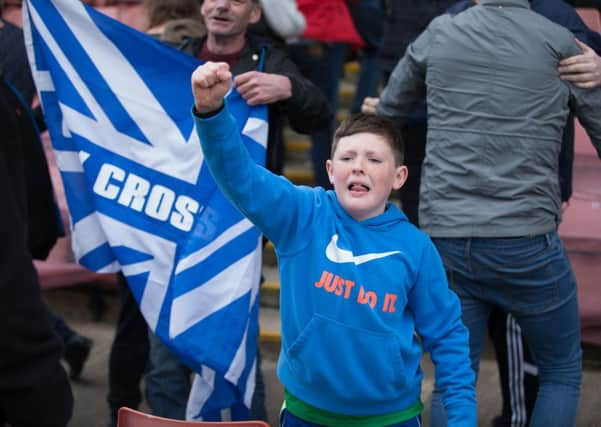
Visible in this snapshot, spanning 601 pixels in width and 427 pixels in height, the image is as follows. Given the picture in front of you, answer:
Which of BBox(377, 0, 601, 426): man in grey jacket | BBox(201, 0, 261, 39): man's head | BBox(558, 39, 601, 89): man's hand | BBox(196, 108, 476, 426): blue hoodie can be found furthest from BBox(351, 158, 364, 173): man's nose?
BBox(201, 0, 261, 39): man's head

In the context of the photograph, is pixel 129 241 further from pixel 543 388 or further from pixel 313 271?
pixel 543 388

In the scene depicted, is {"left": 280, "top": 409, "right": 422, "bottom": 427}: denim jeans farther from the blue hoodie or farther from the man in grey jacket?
the man in grey jacket

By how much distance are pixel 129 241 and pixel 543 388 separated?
5.10ft

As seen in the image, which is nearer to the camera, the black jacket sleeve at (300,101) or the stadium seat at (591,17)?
the black jacket sleeve at (300,101)

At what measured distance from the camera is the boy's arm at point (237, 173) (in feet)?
7.96

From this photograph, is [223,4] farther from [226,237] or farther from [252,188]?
[252,188]

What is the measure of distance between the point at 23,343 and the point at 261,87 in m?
1.76

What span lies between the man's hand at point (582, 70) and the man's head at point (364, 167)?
69 centimetres

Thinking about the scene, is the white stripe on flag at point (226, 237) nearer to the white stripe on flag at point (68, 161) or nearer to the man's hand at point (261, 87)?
the man's hand at point (261, 87)

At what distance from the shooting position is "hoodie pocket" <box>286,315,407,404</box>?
2.72 metres

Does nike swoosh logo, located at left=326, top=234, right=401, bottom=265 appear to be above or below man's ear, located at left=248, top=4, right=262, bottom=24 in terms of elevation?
below

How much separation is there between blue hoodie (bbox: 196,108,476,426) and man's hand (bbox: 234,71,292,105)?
945mm

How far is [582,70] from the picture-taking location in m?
3.20

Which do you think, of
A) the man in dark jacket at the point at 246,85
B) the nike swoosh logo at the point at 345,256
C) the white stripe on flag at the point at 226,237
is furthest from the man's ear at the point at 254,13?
the nike swoosh logo at the point at 345,256
